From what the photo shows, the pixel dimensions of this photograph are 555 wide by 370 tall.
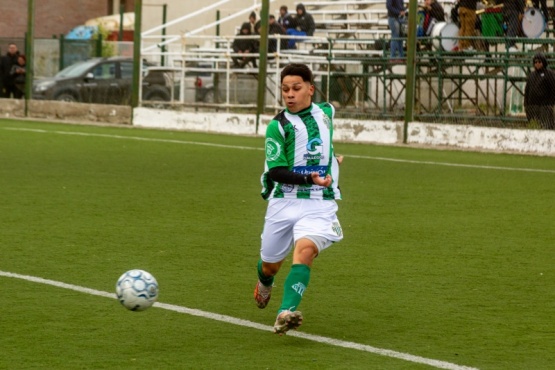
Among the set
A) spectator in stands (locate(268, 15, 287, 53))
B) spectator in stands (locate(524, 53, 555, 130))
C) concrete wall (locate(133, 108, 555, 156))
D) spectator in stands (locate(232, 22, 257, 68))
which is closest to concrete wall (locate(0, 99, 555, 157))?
concrete wall (locate(133, 108, 555, 156))

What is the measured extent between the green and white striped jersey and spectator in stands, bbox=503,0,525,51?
14663 millimetres

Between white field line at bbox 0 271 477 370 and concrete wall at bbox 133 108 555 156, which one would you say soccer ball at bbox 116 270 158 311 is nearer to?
white field line at bbox 0 271 477 370

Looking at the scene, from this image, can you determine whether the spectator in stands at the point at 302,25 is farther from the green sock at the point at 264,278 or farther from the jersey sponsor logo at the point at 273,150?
the jersey sponsor logo at the point at 273,150

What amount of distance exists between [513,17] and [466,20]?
3.36ft

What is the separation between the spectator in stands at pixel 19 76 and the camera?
30.0 metres

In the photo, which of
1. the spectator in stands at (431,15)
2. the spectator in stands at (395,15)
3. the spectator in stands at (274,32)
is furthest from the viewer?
the spectator in stands at (274,32)

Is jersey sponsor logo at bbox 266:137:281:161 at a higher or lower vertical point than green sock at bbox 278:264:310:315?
higher

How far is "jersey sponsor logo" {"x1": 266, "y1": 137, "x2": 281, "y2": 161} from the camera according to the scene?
6.56 metres

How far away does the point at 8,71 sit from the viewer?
99.0 ft

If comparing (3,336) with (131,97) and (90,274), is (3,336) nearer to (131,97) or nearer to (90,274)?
(90,274)

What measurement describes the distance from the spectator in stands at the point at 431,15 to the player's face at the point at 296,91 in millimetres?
15858

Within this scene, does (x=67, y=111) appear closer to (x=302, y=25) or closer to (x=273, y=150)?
(x=302, y=25)

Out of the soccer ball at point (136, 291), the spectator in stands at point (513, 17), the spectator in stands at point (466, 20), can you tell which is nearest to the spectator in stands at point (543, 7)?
the spectator in stands at point (513, 17)

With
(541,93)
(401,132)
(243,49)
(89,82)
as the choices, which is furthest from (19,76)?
(541,93)
